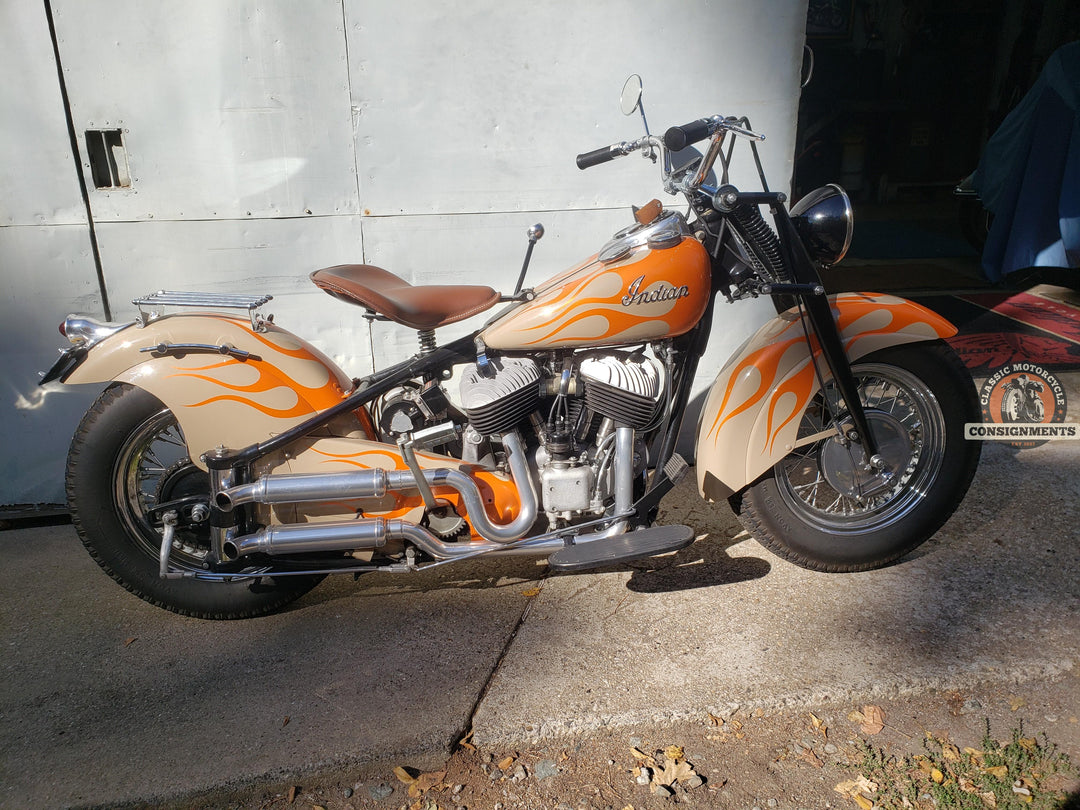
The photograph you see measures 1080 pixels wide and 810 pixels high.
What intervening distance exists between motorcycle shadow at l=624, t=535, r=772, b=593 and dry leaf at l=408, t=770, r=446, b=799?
0.97 metres

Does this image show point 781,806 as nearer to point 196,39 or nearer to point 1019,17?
point 196,39

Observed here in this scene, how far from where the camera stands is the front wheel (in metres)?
2.67

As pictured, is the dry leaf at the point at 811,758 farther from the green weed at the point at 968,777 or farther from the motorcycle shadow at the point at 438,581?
the motorcycle shadow at the point at 438,581

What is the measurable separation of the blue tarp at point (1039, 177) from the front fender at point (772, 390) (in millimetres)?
3748

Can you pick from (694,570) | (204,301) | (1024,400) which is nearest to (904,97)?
(1024,400)

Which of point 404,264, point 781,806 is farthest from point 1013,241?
point 781,806

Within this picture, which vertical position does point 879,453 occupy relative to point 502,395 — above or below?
below

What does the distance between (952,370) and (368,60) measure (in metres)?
2.47

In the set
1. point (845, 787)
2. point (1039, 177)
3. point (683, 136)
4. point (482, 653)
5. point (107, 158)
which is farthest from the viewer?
point (1039, 177)

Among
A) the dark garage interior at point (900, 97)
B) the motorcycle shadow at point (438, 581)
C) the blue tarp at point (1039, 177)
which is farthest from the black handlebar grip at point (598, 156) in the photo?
the dark garage interior at point (900, 97)

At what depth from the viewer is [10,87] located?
3.10 m

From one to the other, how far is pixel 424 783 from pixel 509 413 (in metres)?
1.03

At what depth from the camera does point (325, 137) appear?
329 cm

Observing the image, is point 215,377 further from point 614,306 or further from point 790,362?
point 790,362
